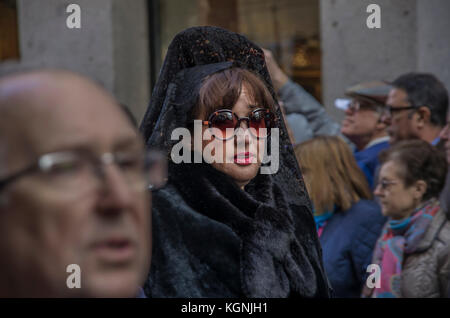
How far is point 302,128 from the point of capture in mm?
3311

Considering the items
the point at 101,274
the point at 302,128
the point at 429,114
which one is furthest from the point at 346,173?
the point at 101,274

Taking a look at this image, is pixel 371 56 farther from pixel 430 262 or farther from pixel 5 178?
pixel 5 178

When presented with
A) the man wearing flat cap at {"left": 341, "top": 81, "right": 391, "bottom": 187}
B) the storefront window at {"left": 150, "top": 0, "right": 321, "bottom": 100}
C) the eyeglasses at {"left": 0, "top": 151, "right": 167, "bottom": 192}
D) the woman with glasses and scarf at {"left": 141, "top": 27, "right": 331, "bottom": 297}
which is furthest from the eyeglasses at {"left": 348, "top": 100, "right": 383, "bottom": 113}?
the eyeglasses at {"left": 0, "top": 151, "right": 167, "bottom": 192}

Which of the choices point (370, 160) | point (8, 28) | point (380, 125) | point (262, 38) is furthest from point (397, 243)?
point (8, 28)

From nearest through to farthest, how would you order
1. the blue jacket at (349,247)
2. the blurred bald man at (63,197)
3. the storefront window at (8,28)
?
1. the blurred bald man at (63,197)
2. the blue jacket at (349,247)
3. the storefront window at (8,28)

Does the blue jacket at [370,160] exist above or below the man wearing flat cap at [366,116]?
below

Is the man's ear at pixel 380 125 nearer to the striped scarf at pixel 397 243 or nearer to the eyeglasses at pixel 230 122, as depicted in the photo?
the striped scarf at pixel 397 243

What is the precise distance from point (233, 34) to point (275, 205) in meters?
0.56

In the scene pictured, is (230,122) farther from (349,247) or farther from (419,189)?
(419,189)

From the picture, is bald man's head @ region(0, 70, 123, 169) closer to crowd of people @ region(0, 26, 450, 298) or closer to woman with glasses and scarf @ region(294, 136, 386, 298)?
crowd of people @ region(0, 26, 450, 298)

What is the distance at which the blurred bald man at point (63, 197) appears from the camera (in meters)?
0.73

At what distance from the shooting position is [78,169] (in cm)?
76

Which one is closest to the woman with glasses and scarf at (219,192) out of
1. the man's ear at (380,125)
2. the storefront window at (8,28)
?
the man's ear at (380,125)

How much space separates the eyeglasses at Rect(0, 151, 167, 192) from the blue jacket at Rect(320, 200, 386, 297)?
1949 mm
